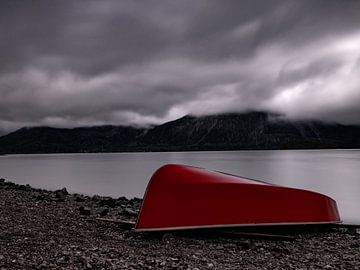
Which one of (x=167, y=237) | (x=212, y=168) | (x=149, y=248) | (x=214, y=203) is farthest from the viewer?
(x=212, y=168)

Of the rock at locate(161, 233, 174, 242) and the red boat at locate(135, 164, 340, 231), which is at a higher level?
the red boat at locate(135, 164, 340, 231)

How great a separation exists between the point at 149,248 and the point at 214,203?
208 cm

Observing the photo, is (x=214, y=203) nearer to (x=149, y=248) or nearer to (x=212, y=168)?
(x=149, y=248)

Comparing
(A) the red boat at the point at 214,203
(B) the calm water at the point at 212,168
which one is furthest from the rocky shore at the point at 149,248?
(B) the calm water at the point at 212,168

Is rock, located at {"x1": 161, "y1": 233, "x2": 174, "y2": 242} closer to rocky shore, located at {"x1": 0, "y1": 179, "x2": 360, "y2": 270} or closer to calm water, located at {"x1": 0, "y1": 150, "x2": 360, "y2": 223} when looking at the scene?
rocky shore, located at {"x1": 0, "y1": 179, "x2": 360, "y2": 270}

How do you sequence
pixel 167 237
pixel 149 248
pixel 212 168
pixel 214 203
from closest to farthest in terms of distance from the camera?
1. pixel 149 248
2. pixel 167 237
3. pixel 214 203
4. pixel 212 168

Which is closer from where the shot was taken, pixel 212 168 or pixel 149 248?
pixel 149 248

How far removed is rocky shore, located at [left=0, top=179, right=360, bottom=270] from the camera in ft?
21.7

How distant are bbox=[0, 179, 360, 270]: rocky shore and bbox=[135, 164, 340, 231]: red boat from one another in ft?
1.32

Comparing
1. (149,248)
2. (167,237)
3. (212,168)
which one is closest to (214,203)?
(167,237)

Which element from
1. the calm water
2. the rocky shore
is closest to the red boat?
the rocky shore

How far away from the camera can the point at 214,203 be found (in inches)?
365

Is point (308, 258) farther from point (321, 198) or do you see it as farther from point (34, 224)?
point (34, 224)

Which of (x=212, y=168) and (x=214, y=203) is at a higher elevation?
(x=214, y=203)
